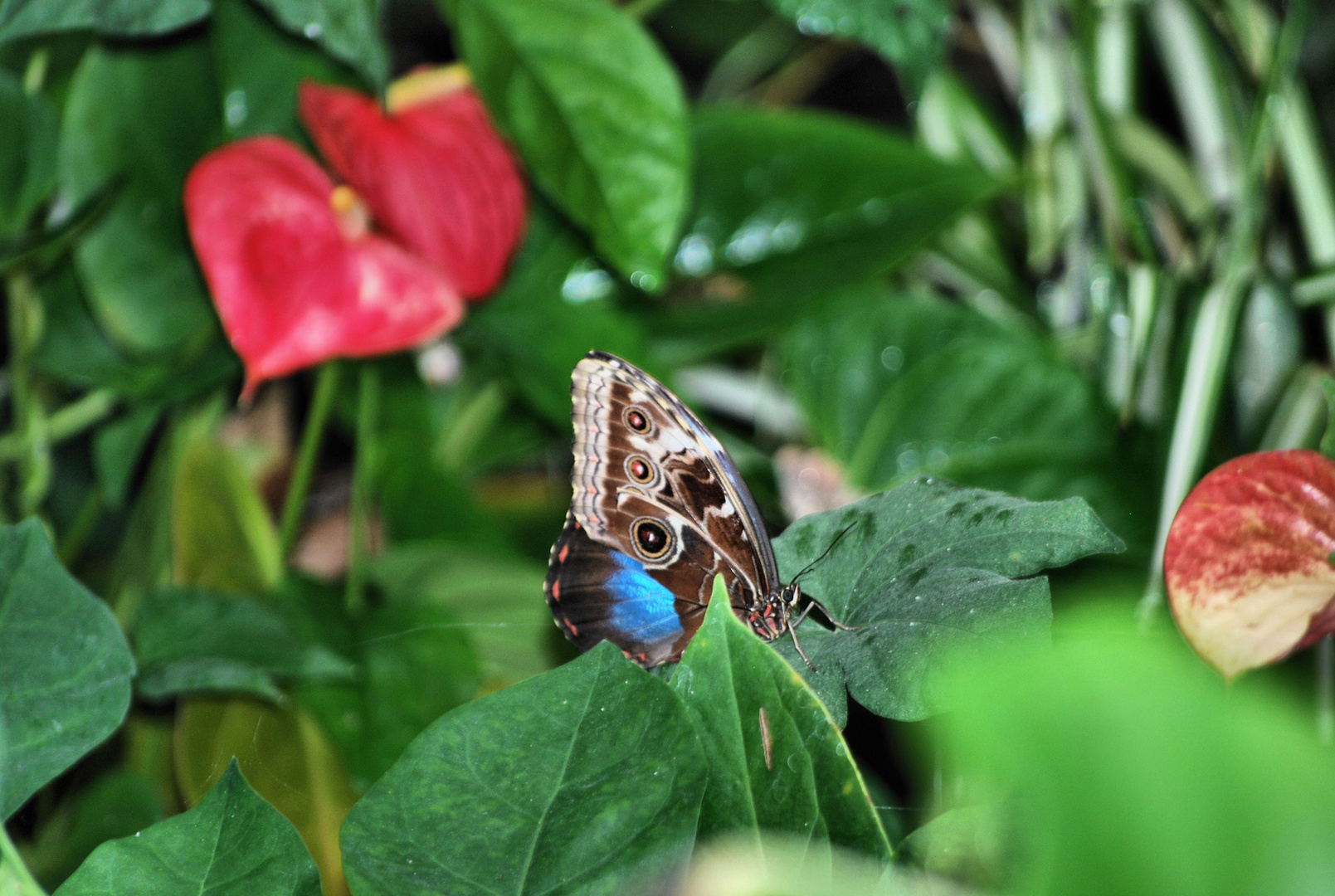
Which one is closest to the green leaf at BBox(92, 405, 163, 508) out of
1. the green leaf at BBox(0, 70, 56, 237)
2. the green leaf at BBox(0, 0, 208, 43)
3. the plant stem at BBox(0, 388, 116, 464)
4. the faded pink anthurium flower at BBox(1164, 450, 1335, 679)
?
the plant stem at BBox(0, 388, 116, 464)

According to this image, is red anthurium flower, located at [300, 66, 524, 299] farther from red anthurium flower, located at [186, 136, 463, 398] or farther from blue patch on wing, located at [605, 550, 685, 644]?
blue patch on wing, located at [605, 550, 685, 644]

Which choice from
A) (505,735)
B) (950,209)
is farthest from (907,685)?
(950,209)

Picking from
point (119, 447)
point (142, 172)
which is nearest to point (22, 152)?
point (142, 172)

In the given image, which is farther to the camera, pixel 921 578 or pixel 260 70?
pixel 260 70

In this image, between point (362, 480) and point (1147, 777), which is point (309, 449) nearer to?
point (362, 480)

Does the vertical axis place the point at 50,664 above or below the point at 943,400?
above

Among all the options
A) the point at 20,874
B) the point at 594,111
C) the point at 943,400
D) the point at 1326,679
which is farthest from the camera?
the point at 943,400

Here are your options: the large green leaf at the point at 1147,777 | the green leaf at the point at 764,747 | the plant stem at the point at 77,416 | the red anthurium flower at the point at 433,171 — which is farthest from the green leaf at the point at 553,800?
the plant stem at the point at 77,416

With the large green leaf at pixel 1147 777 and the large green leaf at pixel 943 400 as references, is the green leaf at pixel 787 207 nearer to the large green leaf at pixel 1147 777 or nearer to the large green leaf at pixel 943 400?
the large green leaf at pixel 943 400
